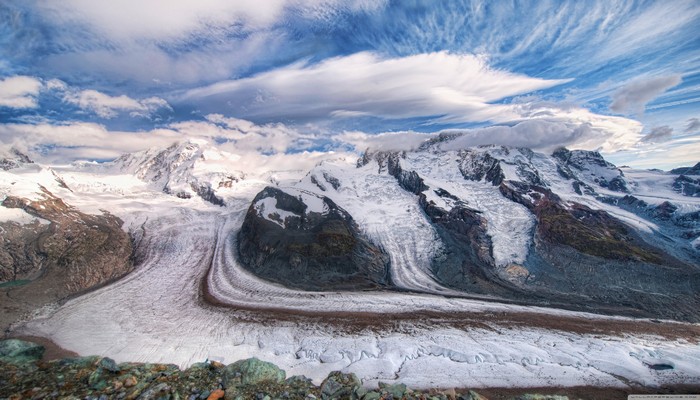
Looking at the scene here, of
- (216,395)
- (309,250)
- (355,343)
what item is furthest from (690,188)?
(216,395)

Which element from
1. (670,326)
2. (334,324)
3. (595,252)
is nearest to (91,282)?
(334,324)

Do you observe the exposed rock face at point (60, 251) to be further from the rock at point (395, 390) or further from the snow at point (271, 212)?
the rock at point (395, 390)

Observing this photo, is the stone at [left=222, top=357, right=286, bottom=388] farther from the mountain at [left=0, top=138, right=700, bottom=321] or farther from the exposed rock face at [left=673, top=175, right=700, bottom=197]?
the exposed rock face at [left=673, top=175, right=700, bottom=197]

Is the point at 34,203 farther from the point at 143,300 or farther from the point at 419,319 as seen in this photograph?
the point at 419,319

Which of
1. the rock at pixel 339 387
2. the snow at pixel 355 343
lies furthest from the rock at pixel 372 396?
the snow at pixel 355 343

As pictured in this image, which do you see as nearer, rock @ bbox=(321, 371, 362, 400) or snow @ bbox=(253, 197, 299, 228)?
rock @ bbox=(321, 371, 362, 400)

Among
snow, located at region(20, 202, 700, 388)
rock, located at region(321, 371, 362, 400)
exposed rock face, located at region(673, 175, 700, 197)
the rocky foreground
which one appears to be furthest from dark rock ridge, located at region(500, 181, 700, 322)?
exposed rock face, located at region(673, 175, 700, 197)

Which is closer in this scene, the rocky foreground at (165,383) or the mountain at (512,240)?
the rocky foreground at (165,383)
